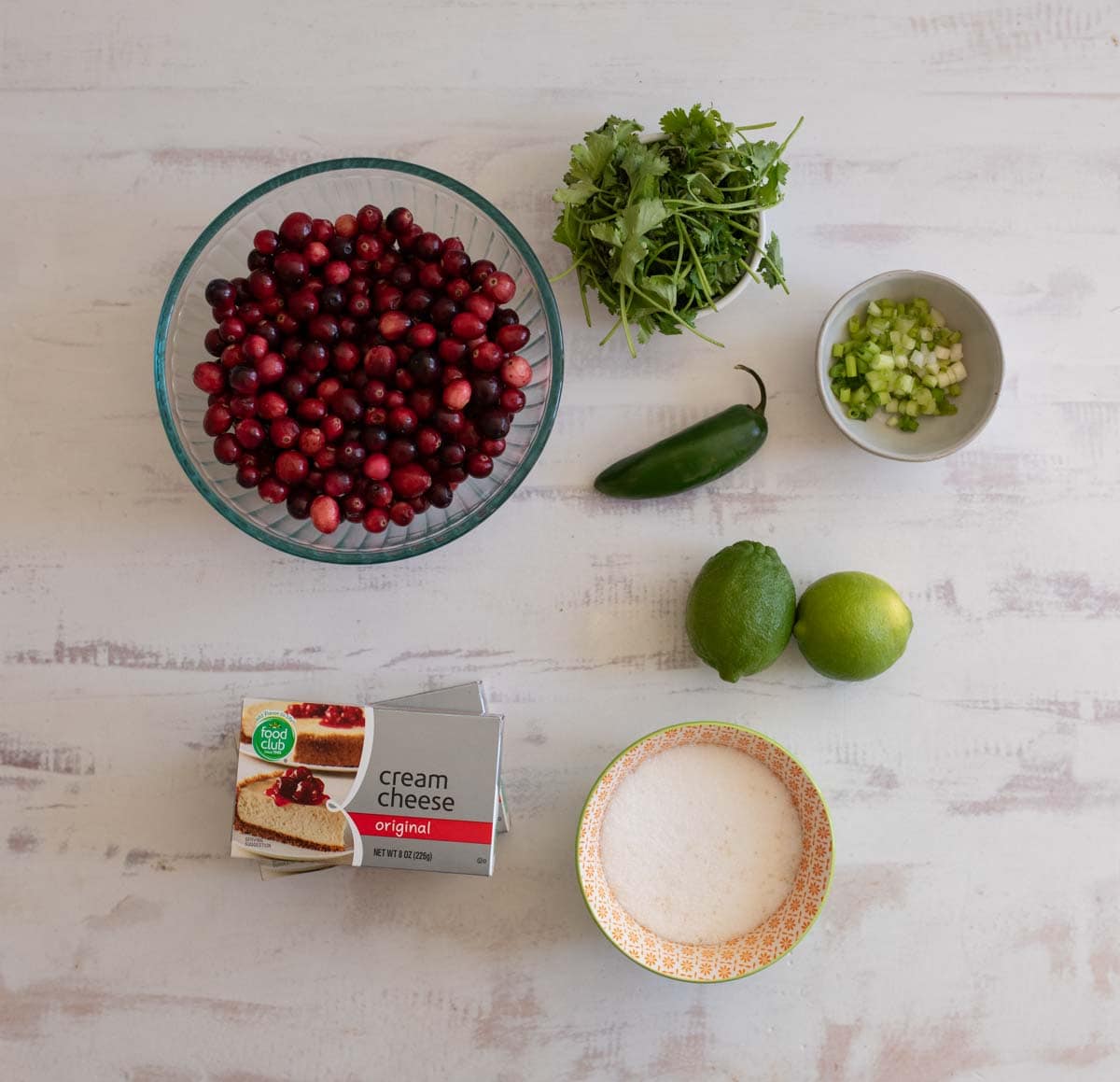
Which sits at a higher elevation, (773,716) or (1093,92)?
(1093,92)

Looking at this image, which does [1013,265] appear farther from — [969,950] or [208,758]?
[208,758]

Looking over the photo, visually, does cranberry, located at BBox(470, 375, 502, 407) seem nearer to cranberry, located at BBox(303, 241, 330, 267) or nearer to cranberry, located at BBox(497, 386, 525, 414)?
cranberry, located at BBox(497, 386, 525, 414)

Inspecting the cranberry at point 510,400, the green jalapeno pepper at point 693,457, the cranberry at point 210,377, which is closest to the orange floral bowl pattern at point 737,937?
the green jalapeno pepper at point 693,457

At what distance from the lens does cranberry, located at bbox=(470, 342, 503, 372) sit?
1.09m

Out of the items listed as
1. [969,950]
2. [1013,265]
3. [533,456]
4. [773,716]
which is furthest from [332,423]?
A: [969,950]

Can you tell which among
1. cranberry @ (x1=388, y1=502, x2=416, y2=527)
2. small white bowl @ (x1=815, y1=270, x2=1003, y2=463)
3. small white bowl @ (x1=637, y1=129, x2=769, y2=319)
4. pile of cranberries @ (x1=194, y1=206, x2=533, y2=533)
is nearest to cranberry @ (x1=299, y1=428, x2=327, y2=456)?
pile of cranberries @ (x1=194, y1=206, x2=533, y2=533)

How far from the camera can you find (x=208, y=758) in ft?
4.20

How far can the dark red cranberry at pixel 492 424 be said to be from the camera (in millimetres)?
1095

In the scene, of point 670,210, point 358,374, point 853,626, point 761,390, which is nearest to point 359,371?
point 358,374

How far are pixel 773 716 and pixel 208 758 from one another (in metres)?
0.72

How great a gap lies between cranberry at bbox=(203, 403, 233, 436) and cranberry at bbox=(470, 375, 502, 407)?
271 millimetres

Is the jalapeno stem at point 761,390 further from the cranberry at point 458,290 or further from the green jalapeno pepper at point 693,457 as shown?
the cranberry at point 458,290

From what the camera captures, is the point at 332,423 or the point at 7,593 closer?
the point at 332,423

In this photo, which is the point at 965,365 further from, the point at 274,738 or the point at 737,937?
the point at 274,738
